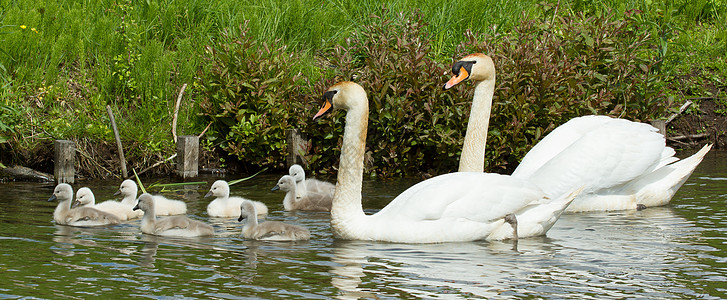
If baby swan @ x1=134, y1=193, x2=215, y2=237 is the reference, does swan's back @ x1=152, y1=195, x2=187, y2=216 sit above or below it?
above

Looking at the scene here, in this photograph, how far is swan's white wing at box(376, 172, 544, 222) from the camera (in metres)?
7.48

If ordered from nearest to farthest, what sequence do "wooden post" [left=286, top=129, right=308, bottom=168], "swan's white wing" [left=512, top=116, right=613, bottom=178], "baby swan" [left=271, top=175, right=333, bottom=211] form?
"swan's white wing" [left=512, top=116, right=613, bottom=178] → "baby swan" [left=271, top=175, right=333, bottom=211] → "wooden post" [left=286, top=129, right=308, bottom=168]

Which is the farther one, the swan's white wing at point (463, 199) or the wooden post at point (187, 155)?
the wooden post at point (187, 155)

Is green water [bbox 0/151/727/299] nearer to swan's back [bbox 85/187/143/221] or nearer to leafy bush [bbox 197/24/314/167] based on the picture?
swan's back [bbox 85/187/143/221]

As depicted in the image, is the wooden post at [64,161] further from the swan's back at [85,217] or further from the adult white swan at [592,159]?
the adult white swan at [592,159]

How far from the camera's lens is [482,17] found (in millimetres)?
15242

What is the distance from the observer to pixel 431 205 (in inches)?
293

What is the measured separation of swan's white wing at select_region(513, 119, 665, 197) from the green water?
38 cm

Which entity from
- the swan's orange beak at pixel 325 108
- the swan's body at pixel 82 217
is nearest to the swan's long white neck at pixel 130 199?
the swan's body at pixel 82 217

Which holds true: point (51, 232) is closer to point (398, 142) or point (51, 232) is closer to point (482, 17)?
point (398, 142)

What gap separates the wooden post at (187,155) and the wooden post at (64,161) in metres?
1.25

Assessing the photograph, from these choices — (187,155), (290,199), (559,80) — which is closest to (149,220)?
(290,199)

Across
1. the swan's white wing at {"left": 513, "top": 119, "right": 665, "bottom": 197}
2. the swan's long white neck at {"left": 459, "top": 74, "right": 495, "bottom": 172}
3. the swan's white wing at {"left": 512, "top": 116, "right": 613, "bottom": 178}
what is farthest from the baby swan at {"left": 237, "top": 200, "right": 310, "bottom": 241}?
the swan's white wing at {"left": 512, "top": 116, "right": 613, "bottom": 178}

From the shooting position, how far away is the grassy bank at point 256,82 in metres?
12.2
